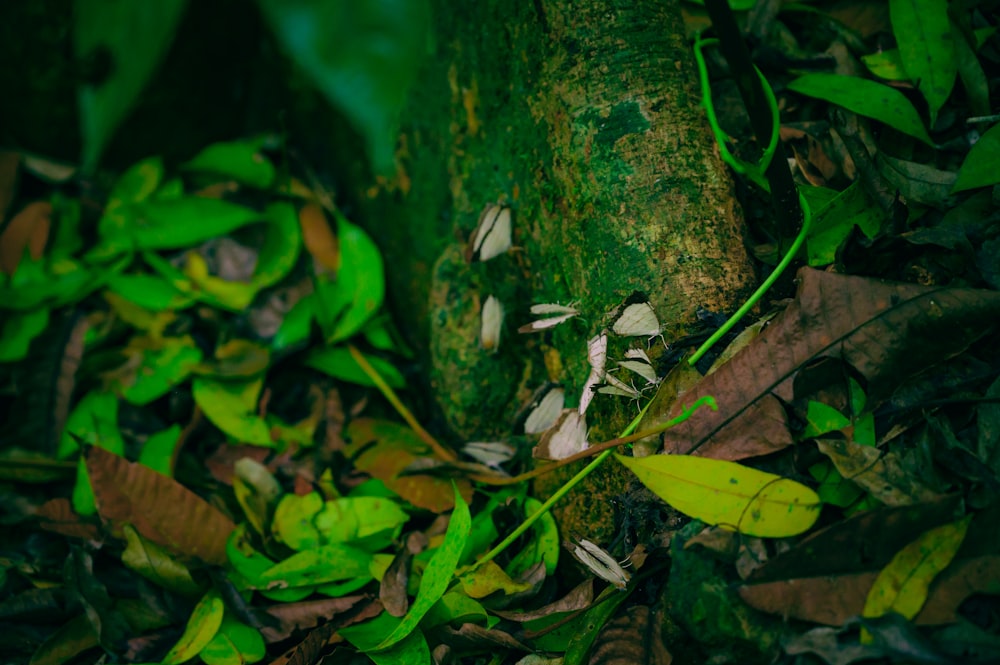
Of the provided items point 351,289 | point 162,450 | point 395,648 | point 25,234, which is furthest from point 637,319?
point 25,234

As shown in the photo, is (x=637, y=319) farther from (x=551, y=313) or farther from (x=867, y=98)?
(x=867, y=98)

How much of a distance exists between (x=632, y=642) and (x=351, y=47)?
0.69m

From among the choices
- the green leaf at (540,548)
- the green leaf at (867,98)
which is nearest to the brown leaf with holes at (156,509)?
the green leaf at (540,548)

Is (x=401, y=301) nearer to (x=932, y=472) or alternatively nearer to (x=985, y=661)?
(x=932, y=472)

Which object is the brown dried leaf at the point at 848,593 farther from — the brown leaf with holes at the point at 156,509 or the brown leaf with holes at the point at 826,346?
the brown leaf with holes at the point at 156,509

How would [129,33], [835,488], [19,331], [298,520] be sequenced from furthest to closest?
[19,331]
[298,520]
[835,488]
[129,33]

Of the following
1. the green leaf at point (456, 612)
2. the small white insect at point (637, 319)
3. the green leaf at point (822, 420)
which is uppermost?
the small white insect at point (637, 319)

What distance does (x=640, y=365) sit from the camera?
90 centimetres

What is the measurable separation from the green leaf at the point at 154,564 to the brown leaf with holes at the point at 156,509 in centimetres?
3

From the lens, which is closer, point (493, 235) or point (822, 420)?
point (822, 420)

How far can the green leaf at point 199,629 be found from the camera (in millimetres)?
979

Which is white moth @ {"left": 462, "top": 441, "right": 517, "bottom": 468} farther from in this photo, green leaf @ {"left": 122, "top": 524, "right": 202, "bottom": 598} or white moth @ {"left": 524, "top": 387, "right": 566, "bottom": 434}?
green leaf @ {"left": 122, "top": 524, "right": 202, "bottom": 598}

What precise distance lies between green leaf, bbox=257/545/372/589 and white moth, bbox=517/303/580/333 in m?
0.41

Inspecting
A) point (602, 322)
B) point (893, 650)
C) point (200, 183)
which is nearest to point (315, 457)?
point (602, 322)
